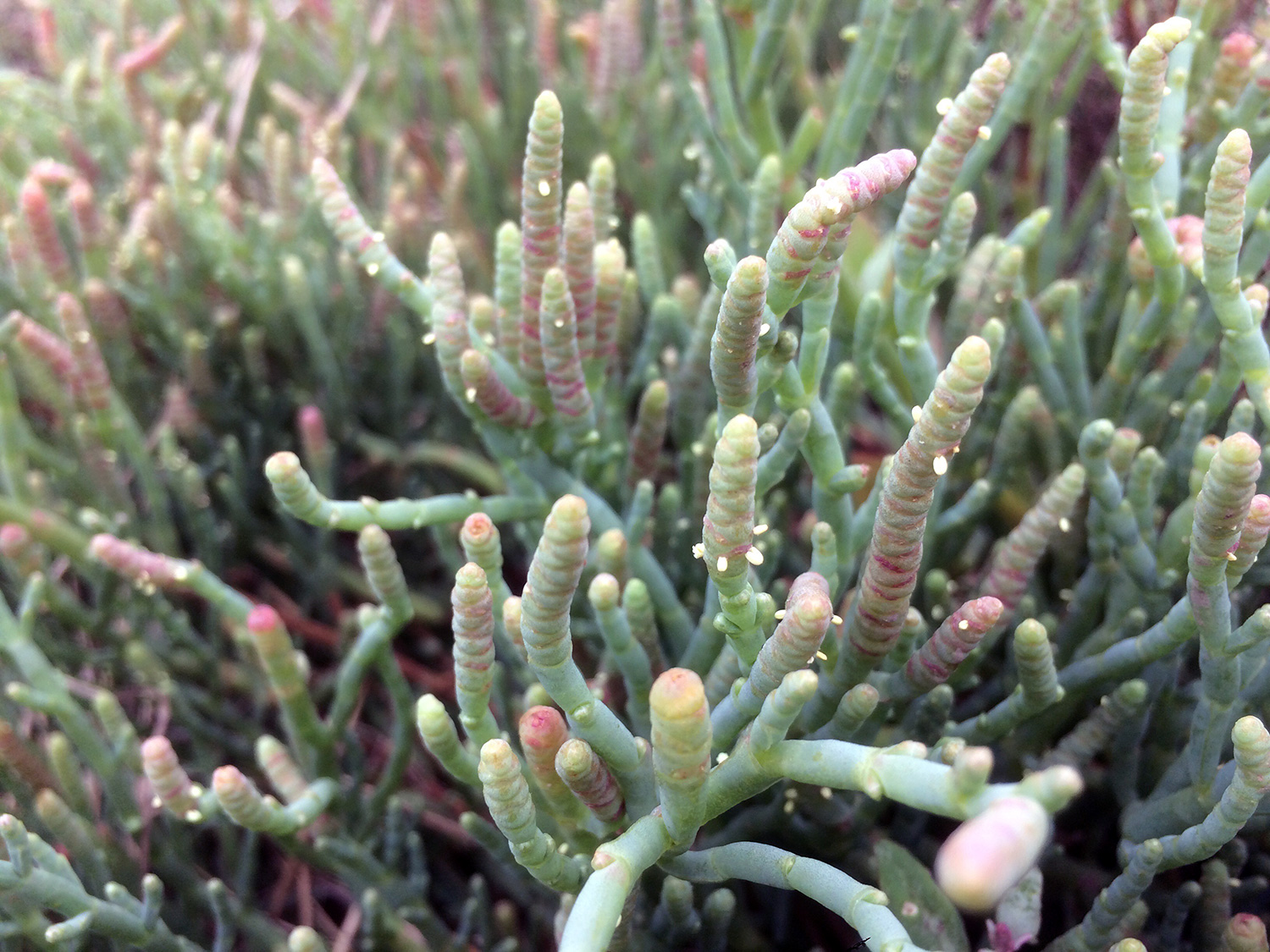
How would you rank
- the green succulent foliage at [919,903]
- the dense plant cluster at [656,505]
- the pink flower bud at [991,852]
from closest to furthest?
the pink flower bud at [991,852]
the dense plant cluster at [656,505]
the green succulent foliage at [919,903]

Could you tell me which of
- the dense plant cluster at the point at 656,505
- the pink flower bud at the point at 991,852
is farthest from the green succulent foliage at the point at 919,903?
the pink flower bud at the point at 991,852

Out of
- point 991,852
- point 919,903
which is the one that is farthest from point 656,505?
point 991,852

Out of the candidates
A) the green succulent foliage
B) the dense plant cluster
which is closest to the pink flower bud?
the dense plant cluster

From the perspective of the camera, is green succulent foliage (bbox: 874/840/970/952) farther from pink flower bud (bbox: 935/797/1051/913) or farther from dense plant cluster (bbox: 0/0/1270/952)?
pink flower bud (bbox: 935/797/1051/913)

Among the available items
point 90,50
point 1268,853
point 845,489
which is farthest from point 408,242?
point 1268,853

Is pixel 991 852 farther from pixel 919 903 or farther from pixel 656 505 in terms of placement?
pixel 656 505

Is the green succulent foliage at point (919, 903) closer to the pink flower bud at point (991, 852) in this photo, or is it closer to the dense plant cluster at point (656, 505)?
the dense plant cluster at point (656, 505)

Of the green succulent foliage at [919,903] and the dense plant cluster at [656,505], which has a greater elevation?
the dense plant cluster at [656,505]

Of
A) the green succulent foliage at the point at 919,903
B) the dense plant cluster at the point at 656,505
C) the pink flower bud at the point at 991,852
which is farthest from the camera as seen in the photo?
the green succulent foliage at the point at 919,903

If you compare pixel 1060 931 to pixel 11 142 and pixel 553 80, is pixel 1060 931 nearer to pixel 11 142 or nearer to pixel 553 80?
pixel 553 80
